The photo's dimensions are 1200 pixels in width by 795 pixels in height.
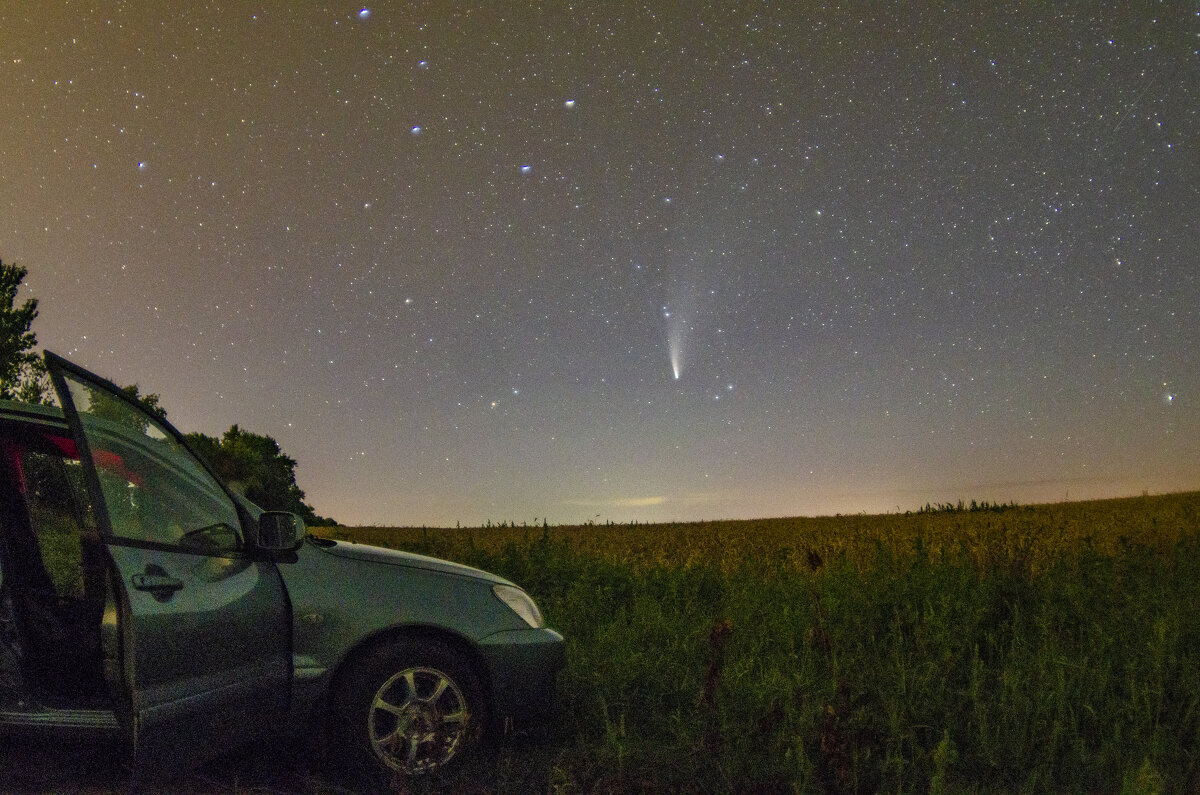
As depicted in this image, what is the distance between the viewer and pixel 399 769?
3926mm

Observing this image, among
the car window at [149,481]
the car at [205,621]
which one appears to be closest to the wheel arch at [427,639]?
the car at [205,621]

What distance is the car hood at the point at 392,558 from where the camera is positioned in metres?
4.20

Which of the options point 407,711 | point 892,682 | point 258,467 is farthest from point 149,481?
point 258,467

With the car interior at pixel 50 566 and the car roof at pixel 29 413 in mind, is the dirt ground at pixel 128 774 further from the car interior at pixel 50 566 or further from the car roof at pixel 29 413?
the car roof at pixel 29 413

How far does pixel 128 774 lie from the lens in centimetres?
418

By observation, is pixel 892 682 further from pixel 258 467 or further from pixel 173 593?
pixel 258 467

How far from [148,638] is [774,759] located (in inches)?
119

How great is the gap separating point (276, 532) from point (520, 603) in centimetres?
135

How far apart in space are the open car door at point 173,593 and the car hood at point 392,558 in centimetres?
38

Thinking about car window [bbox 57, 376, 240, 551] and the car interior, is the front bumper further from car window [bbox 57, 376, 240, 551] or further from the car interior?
the car interior

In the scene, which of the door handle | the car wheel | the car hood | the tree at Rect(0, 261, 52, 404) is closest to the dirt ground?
the car wheel

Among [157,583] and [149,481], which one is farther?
[149,481]

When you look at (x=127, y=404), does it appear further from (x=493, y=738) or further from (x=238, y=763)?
(x=493, y=738)

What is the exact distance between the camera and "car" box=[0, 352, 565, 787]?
3391 mm
